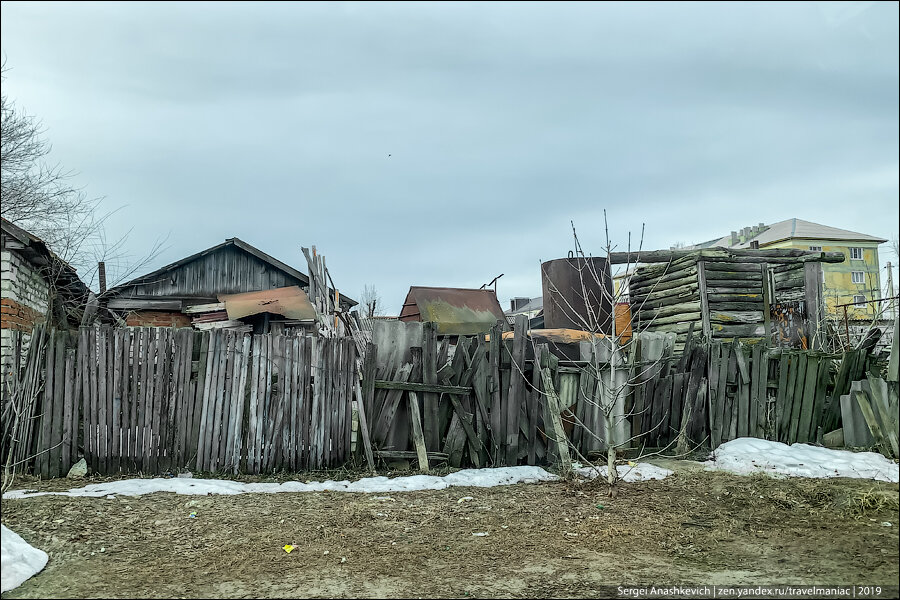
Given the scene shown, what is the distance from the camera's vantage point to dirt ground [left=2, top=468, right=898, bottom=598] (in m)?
4.07

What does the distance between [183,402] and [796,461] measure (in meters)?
7.19

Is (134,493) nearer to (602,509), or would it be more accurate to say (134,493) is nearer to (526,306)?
(602,509)

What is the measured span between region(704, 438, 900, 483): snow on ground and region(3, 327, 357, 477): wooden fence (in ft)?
15.7

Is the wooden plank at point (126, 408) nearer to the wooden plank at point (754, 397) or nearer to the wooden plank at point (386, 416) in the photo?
the wooden plank at point (386, 416)

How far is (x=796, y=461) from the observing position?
7.77m

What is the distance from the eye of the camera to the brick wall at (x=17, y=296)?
8.22 meters

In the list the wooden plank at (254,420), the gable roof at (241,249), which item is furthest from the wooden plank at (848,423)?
the gable roof at (241,249)

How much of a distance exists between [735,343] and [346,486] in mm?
5622

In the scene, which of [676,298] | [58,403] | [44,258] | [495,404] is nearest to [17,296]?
[44,258]

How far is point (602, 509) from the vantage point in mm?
5992

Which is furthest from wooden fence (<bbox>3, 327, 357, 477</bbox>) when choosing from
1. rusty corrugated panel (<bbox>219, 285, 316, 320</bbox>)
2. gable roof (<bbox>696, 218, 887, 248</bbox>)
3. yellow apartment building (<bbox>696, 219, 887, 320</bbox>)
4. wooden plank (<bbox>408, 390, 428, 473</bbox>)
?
gable roof (<bbox>696, 218, 887, 248</bbox>)

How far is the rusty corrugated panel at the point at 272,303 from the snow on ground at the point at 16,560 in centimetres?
1149

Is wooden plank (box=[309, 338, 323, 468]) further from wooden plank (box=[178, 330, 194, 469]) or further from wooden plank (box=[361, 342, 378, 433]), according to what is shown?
wooden plank (box=[178, 330, 194, 469])

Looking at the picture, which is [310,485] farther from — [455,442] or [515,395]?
[515,395]
